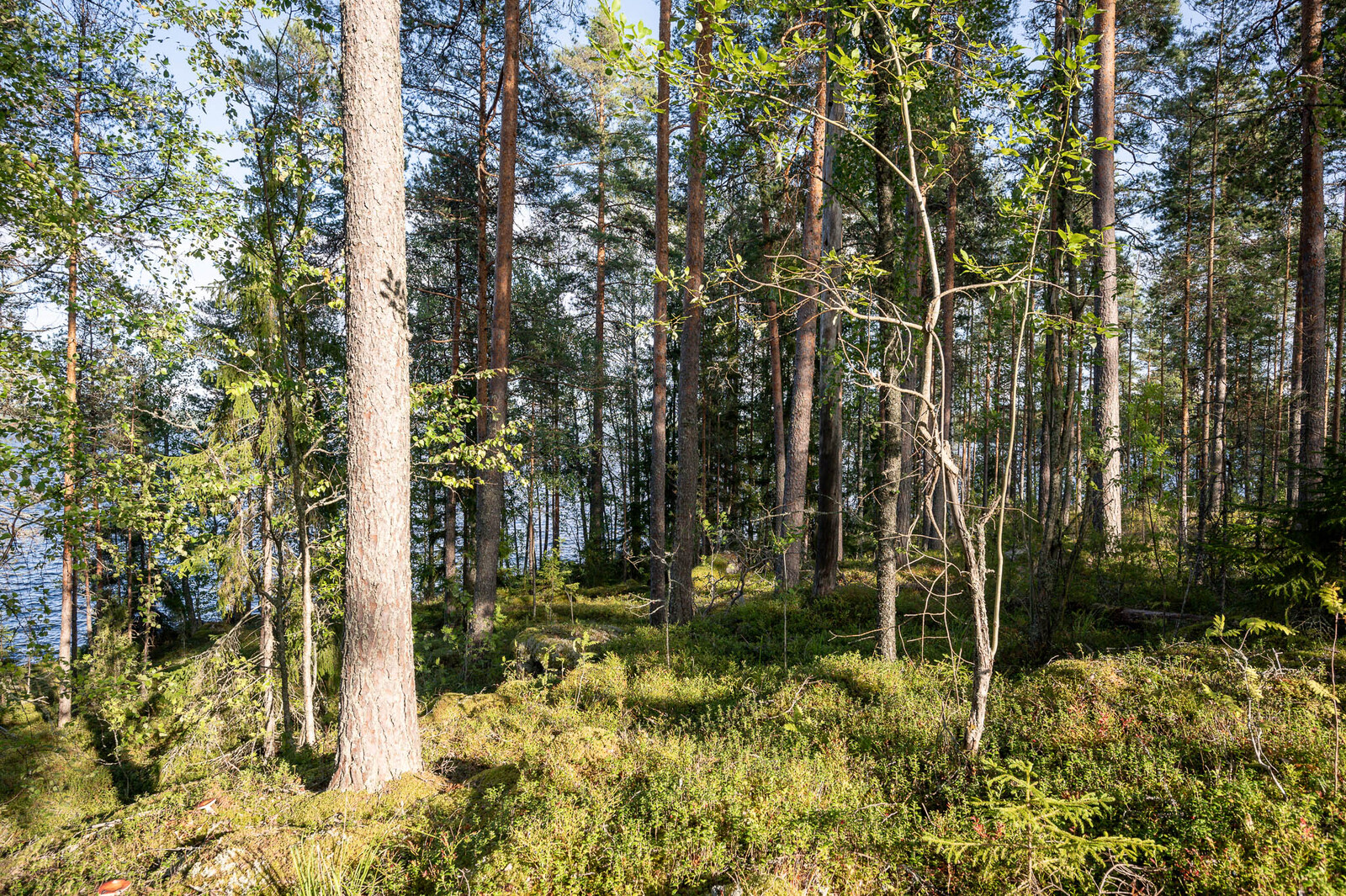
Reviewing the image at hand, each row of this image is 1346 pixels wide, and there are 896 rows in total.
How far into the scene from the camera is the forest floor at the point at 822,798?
2.88 m

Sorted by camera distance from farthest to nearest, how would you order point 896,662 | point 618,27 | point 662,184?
point 662,184 → point 896,662 → point 618,27

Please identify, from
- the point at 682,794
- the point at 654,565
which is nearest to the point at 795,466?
the point at 654,565

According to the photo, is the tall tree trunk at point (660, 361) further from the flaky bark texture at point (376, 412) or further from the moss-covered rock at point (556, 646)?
the flaky bark texture at point (376, 412)

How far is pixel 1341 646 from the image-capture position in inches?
188

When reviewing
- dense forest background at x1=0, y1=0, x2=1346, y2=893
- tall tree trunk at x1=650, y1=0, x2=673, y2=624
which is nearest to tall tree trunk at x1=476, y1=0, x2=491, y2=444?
dense forest background at x1=0, y1=0, x2=1346, y2=893

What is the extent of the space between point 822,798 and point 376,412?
4.13 metres

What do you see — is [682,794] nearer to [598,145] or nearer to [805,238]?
[805,238]

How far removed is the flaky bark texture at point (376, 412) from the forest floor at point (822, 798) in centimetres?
56

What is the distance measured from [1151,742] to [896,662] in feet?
7.44

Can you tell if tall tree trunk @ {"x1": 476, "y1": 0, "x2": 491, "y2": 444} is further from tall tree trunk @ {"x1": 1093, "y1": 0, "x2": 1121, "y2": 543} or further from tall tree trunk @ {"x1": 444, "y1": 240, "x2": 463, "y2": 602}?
tall tree trunk @ {"x1": 1093, "y1": 0, "x2": 1121, "y2": 543}

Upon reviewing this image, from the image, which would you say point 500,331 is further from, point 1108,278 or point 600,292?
point 1108,278

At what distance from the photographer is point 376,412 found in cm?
453

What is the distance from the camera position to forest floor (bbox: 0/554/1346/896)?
2.88 metres

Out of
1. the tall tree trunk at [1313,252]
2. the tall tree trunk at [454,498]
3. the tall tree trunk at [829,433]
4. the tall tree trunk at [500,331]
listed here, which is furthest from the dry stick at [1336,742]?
the tall tree trunk at [454,498]
